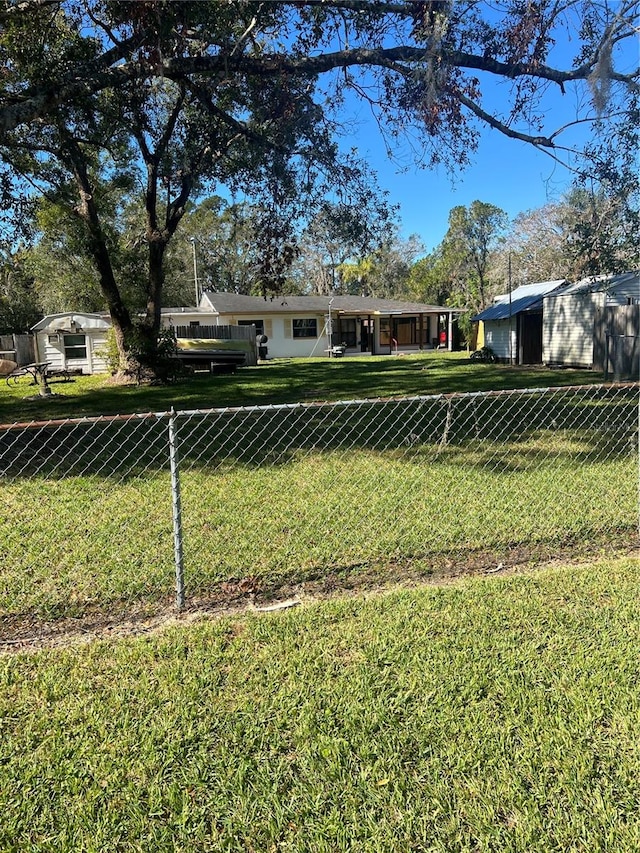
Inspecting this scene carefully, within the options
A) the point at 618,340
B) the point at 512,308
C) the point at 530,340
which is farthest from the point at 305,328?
the point at 618,340

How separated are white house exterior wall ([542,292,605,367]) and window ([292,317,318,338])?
13.2 metres

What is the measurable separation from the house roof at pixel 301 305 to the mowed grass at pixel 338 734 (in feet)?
80.7

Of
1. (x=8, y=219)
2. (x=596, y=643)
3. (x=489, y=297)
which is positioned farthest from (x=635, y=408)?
(x=489, y=297)

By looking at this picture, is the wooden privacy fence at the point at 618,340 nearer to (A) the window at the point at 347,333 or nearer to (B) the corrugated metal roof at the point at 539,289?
(B) the corrugated metal roof at the point at 539,289

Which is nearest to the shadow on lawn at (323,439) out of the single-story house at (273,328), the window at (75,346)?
the single-story house at (273,328)

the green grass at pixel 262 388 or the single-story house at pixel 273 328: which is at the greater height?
the single-story house at pixel 273 328

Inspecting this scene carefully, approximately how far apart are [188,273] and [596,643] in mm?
45049

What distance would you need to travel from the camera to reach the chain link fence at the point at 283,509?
359 cm

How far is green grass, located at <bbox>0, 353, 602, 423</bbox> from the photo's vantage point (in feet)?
36.1

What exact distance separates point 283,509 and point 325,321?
2631 cm

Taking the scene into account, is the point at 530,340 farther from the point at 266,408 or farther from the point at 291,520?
the point at 266,408

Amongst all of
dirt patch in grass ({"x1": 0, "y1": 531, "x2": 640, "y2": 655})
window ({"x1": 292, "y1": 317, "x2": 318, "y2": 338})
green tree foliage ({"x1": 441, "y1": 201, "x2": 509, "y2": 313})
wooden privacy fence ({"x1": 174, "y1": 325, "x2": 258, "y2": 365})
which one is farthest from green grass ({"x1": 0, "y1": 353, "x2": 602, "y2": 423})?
green tree foliage ({"x1": 441, "y1": 201, "x2": 509, "y2": 313})

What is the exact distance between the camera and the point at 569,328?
18.5 metres

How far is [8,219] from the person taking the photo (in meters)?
11.0
